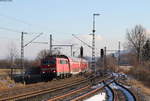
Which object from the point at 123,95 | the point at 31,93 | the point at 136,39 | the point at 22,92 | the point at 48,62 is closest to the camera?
the point at 31,93

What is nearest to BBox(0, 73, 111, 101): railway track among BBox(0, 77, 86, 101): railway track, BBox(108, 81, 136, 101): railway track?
BBox(0, 77, 86, 101): railway track

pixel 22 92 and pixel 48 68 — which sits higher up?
pixel 48 68

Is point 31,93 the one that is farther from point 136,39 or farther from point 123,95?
point 136,39

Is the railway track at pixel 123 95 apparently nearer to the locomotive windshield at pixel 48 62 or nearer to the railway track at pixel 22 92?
the railway track at pixel 22 92

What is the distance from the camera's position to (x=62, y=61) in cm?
5075

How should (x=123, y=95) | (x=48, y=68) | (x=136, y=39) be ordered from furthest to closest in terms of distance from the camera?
(x=136, y=39), (x=48, y=68), (x=123, y=95)

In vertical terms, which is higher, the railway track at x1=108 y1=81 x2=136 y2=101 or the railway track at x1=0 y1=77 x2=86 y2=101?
the railway track at x1=0 y1=77 x2=86 y2=101

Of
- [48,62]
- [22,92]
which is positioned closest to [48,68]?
[48,62]

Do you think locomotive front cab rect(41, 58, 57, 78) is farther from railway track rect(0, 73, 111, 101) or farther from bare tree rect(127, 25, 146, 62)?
bare tree rect(127, 25, 146, 62)

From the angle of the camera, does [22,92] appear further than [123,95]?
Yes

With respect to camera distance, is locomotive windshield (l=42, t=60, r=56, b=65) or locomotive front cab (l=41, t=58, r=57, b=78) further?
locomotive windshield (l=42, t=60, r=56, b=65)

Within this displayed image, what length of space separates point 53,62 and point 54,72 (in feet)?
4.68

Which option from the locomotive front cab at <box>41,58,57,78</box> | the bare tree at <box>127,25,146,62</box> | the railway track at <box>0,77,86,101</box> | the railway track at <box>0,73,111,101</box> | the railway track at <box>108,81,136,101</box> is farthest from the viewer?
the bare tree at <box>127,25,146,62</box>

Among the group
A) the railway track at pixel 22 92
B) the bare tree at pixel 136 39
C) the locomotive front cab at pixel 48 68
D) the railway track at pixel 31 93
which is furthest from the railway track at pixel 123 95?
the bare tree at pixel 136 39
